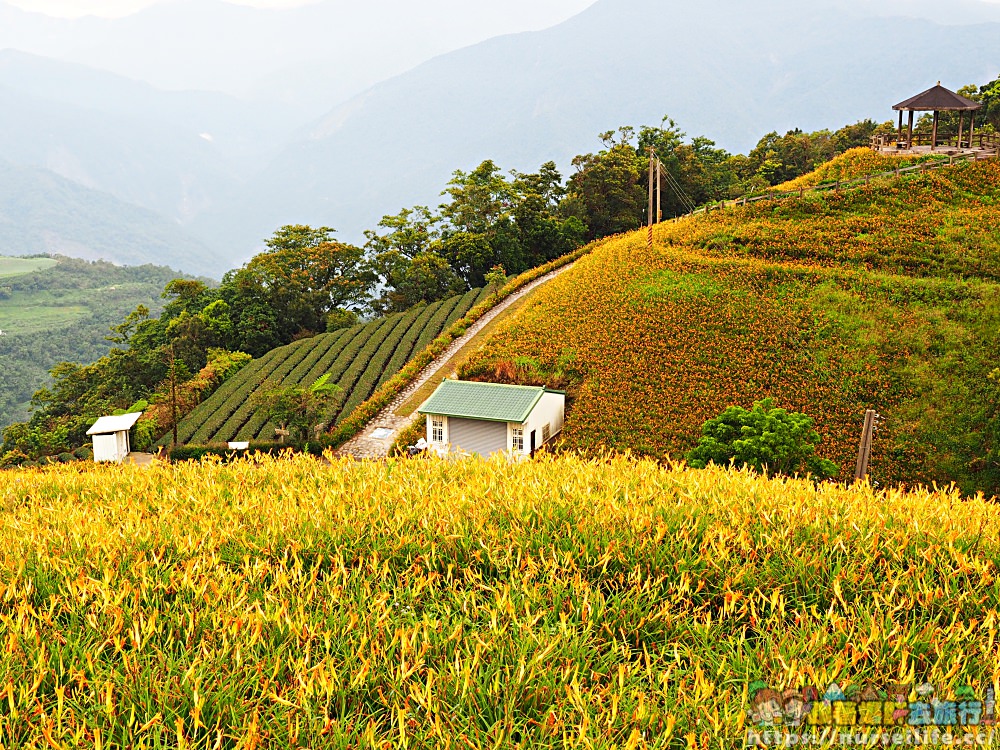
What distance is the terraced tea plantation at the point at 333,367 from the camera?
2155 centimetres

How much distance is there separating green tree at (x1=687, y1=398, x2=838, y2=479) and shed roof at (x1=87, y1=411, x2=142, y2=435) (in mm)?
17889

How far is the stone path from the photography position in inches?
674

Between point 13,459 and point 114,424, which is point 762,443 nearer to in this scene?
point 114,424

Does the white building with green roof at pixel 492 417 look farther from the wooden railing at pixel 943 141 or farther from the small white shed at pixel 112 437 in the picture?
the wooden railing at pixel 943 141

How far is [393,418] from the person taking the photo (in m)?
18.7

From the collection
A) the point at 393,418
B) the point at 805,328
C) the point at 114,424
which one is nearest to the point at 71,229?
the point at 114,424

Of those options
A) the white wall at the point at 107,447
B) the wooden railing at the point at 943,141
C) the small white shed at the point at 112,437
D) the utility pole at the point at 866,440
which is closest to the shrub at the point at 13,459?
the small white shed at the point at 112,437

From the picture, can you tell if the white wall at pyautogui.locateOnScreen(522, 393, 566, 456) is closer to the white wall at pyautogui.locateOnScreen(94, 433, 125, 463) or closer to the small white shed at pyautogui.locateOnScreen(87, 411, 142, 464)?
the small white shed at pyautogui.locateOnScreen(87, 411, 142, 464)

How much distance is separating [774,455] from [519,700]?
979 cm

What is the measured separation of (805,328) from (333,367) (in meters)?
15.8

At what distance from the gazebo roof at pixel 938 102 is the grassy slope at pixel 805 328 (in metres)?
2.19

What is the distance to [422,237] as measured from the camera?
1534 inches

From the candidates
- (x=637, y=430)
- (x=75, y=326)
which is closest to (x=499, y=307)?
(x=637, y=430)

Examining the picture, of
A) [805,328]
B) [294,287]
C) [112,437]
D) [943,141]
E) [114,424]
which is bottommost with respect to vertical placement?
[112,437]
